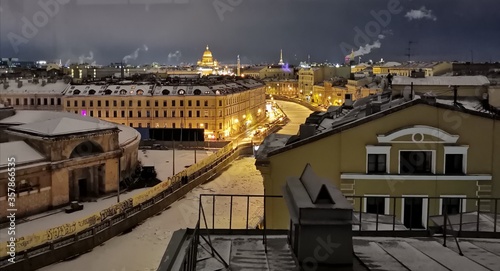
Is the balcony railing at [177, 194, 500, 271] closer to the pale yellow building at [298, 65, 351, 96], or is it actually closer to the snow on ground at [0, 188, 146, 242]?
the snow on ground at [0, 188, 146, 242]

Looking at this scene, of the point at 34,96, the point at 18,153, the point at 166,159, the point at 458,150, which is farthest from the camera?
the point at 34,96

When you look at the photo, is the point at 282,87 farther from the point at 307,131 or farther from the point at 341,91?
the point at 307,131

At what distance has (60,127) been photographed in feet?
72.3

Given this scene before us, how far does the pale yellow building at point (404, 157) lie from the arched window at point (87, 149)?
14218 mm

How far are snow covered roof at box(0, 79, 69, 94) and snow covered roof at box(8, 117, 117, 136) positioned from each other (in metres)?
25.5

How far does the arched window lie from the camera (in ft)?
75.0

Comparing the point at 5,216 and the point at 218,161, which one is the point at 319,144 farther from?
the point at 218,161

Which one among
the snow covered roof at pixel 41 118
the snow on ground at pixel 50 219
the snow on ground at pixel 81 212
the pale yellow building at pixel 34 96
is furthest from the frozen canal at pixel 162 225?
the pale yellow building at pixel 34 96

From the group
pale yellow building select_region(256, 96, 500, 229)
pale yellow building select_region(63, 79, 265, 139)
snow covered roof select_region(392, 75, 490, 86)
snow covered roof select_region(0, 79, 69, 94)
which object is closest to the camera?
pale yellow building select_region(256, 96, 500, 229)

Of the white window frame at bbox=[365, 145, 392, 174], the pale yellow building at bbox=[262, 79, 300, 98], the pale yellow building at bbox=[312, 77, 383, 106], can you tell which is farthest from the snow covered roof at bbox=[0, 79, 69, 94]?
the pale yellow building at bbox=[262, 79, 300, 98]

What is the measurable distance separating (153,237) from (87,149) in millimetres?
7092

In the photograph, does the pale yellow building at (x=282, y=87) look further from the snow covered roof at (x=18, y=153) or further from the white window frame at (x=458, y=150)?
the white window frame at (x=458, y=150)

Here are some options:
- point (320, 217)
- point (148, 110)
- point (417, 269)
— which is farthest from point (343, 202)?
point (148, 110)


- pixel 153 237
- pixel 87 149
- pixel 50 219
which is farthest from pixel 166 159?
pixel 153 237
